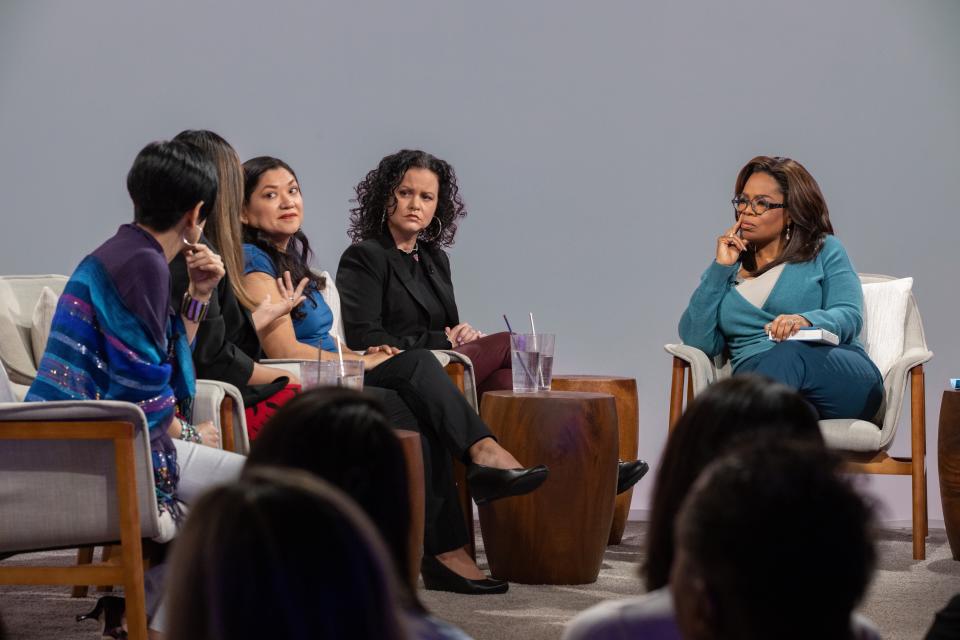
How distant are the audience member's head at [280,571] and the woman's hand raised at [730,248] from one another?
3.38 metres

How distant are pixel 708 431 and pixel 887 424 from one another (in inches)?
107

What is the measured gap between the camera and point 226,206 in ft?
10.8

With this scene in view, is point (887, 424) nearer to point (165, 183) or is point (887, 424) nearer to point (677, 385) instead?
point (677, 385)

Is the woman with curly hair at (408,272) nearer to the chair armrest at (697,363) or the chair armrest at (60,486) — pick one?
the chair armrest at (697,363)

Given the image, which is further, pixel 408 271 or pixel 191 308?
pixel 408 271

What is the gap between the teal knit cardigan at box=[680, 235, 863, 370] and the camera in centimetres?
392

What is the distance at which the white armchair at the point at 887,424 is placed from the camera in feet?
12.1

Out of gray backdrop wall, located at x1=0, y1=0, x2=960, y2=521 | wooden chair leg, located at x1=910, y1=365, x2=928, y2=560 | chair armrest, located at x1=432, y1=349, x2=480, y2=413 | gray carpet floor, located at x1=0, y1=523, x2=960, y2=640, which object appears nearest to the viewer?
gray carpet floor, located at x1=0, y1=523, x2=960, y2=640

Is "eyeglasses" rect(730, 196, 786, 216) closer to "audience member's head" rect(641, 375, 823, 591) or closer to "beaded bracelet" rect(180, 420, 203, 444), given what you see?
"beaded bracelet" rect(180, 420, 203, 444)

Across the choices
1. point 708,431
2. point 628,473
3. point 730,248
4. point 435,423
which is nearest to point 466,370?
point 435,423

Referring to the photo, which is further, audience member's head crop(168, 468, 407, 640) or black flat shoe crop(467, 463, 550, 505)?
black flat shoe crop(467, 463, 550, 505)

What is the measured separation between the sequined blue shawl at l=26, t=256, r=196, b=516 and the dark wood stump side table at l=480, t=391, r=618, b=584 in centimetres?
114

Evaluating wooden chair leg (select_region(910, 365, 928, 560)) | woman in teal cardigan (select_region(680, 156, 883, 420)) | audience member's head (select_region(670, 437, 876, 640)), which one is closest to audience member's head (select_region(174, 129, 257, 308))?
woman in teal cardigan (select_region(680, 156, 883, 420))

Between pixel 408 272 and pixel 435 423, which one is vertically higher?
pixel 408 272
